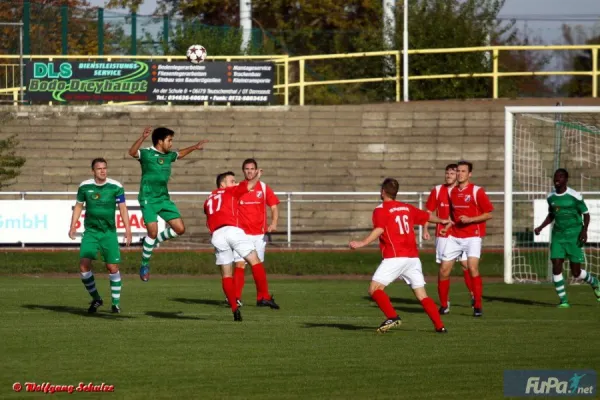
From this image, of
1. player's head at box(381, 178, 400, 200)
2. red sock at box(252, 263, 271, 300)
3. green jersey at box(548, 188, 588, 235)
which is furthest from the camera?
green jersey at box(548, 188, 588, 235)

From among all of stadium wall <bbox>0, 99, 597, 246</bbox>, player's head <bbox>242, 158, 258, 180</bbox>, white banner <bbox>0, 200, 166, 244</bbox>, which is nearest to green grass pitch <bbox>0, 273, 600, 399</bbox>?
player's head <bbox>242, 158, 258, 180</bbox>

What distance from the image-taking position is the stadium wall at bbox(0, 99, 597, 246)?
33.6m

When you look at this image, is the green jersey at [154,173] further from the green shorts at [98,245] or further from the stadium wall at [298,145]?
the stadium wall at [298,145]

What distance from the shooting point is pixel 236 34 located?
43375 mm

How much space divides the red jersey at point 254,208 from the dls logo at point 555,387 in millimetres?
8215

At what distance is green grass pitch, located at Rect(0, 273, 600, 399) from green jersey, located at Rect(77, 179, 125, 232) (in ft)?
4.00

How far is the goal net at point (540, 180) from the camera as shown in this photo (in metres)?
21.8

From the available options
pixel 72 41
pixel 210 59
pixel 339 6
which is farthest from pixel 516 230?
pixel 339 6

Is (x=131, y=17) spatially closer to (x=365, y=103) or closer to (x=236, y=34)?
(x=236, y=34)

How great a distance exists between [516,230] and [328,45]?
22033 mm

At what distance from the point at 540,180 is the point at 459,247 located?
50.9 ft

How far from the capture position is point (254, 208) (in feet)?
57.2

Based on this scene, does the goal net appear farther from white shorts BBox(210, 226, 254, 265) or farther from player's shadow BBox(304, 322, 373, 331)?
white shorts BBox(210, 226, 254, 265)

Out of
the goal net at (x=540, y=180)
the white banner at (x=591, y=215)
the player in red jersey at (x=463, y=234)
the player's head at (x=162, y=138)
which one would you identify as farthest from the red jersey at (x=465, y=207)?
the white banner at (x=591, y=215)
